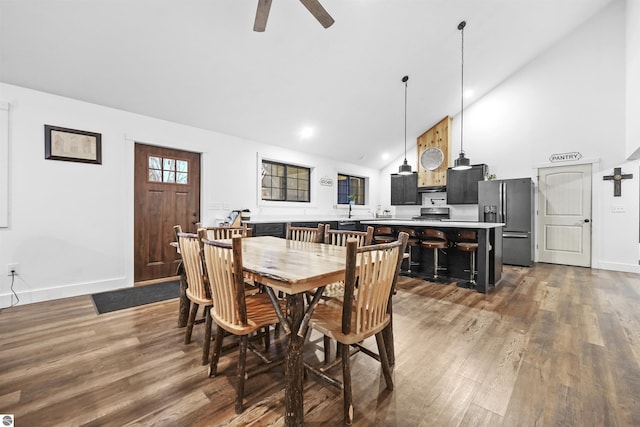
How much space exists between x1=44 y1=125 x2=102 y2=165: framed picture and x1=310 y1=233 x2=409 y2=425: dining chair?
11.6ft

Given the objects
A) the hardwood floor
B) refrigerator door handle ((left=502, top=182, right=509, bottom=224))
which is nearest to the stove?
refrigerator door handle ((left=502, top=182, right=509, bottom=224))

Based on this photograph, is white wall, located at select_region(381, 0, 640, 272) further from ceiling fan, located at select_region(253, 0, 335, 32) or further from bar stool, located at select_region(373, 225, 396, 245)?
ceiling fan, located at select_region(253, 0, 335, 32)

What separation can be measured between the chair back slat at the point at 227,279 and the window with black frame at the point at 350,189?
18.1ft

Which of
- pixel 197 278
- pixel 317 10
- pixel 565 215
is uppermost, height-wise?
pixel 317 10

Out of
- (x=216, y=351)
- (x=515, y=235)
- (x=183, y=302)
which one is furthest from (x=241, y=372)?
(x=515, y=235)

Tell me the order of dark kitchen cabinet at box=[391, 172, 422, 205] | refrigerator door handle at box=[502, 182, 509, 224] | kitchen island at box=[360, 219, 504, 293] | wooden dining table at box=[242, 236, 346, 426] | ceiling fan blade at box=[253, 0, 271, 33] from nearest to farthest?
1. wooden dining table at box=[242, 236, 346, 426]
2. ceiling fan blade at box=[253, 0, 271, 33]
3. kitchen island at box=[360, 219, 504, 293]
4. refrigerator door handle at box=[502, 182, 509, 224]
5. dark kitchen cabinet at box=[391, 172, 422, 205]

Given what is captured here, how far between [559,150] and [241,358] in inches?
267

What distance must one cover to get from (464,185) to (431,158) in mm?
1039

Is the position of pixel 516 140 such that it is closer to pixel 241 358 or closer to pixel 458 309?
pixel 458 309

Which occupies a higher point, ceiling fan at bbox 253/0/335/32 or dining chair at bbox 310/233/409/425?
ceiling fan at bbox 253/0/335/32

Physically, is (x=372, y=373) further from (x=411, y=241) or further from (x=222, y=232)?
(x=411, y=241)

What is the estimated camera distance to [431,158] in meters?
6.62

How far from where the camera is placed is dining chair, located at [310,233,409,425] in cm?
132

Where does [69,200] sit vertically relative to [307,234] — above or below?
above
